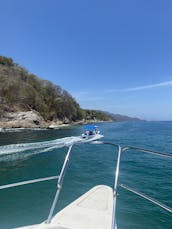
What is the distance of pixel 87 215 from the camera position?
2.98 metres

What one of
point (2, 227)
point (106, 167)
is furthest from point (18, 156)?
point (2, 227)

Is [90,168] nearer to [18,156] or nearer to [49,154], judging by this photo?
[49,154]

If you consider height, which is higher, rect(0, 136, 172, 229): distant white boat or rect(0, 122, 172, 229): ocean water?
rect(0, 136, 172, 229): distant white boat

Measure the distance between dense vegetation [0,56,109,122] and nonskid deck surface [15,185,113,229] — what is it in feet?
164

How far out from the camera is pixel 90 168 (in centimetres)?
1178

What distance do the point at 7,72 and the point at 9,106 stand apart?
16650 millimetres

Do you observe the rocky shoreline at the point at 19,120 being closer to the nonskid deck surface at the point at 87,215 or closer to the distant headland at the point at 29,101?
the distant headland at the point at 29,101

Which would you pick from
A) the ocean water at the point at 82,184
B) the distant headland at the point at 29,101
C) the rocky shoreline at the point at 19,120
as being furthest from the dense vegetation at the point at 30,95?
the ocean water at the point at 82,184

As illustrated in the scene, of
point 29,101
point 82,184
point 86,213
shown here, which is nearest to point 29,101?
point 29,101

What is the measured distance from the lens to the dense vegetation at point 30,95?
54469 mm

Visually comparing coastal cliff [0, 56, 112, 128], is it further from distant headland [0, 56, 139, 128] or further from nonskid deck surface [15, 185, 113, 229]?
nonskid deck surface [15, 185, 113, 229]

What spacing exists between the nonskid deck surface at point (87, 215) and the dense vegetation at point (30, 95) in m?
50.1

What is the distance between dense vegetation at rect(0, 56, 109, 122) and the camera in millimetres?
54469

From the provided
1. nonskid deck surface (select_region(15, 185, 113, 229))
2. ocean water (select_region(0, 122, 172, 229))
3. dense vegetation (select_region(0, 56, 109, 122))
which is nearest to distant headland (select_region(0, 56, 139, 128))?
dense vegetation (select_region(0, 56, 109, 122))
